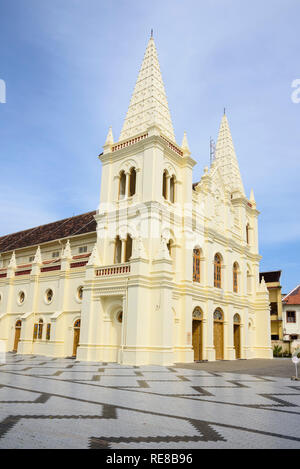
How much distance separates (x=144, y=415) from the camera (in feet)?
24.8

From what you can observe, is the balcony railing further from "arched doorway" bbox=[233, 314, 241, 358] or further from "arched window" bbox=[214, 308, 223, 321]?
"arched doorway" bbox=[233, 314, 241, 358]

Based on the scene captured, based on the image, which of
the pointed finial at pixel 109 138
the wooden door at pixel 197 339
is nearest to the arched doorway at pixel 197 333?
the wooden door at pixel 197 339

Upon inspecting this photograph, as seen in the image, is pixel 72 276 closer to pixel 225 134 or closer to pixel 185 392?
pixel 185 392

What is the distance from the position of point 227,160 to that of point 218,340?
59.5 ft

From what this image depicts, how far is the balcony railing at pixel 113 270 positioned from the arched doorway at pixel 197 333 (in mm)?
6496

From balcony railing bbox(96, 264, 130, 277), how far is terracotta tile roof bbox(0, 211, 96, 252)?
7913mm

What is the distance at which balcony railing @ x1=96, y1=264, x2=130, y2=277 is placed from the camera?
22.2 metres

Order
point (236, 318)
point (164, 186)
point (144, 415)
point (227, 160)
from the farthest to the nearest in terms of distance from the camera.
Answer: point (227, 160) < point (236, 318) < point (164, 186) < point (144, 415)

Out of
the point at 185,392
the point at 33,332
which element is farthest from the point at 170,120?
the point at 185,392

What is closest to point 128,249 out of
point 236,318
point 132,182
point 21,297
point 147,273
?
point 147,273

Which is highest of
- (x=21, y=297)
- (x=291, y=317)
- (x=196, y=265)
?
(x=196, y=265)

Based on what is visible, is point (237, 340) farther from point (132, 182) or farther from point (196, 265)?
point (132, 182)

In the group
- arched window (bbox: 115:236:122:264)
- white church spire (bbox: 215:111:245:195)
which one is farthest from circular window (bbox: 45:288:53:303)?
white church spire (bbox: 215:111:245:195)

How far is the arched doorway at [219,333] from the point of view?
28.2 metres
